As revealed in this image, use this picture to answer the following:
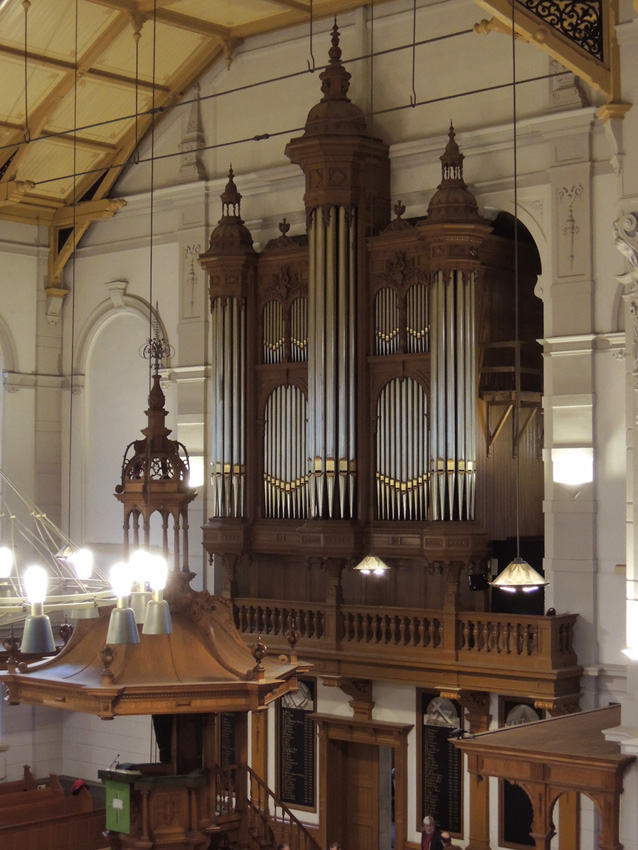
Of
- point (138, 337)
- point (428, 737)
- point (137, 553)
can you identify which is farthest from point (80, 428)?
point (137, 553)

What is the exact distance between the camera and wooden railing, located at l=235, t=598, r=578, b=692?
17844 mm

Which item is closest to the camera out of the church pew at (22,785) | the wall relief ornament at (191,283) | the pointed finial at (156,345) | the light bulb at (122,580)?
the light bulb at (122,580)

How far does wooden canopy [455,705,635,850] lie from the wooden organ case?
5.04 m

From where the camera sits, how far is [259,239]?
→ 22078 millimetres

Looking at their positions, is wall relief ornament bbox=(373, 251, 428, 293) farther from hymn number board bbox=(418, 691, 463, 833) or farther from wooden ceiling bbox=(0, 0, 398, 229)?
hymn number board bbox=(418, 691, 463, 833)

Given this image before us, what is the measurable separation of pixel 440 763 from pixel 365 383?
207 inches

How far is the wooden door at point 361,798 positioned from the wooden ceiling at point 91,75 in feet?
31.7

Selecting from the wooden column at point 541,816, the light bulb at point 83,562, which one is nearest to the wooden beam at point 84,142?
the light bulb at point 83,562

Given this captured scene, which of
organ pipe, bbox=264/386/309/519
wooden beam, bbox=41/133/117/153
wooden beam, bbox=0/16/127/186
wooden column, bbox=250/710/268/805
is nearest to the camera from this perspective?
organ pipe, bbox=264/386/309/519

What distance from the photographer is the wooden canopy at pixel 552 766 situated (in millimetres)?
12522

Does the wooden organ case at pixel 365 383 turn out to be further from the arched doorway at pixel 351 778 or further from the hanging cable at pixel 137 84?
the hanging cable at pixel 137 84

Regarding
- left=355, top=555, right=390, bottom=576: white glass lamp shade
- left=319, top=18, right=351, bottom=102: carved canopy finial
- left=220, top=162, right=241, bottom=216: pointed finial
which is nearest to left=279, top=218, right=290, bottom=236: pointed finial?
left=220, top=162, right=241, bottom=216: pointed finial

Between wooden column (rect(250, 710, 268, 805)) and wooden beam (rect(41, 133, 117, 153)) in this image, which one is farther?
wooden beam (rect(41, 133, 117, 153))

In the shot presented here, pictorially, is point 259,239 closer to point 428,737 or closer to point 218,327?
point 218,327
